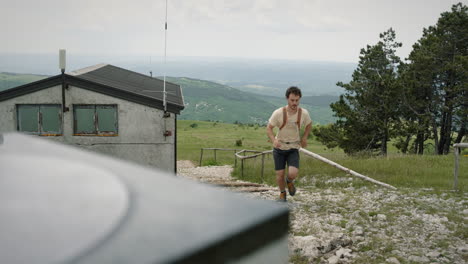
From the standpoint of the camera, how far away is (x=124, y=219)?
1.11 metres

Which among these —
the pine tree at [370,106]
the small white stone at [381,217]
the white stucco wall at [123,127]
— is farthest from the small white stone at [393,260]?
the pine tree at [370,106]

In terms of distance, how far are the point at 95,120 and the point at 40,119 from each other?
2.15m

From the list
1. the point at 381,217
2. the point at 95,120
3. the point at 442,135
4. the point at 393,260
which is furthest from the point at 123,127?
the point at 442,135

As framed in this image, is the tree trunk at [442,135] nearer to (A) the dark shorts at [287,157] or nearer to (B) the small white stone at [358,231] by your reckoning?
(B) the small white stone at [358,231]

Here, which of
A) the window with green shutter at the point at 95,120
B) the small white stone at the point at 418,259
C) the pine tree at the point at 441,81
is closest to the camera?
the small white stone at the point at 418,259

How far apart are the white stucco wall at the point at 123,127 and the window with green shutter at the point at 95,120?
0.56ft

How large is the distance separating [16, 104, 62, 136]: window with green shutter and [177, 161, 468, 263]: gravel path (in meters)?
10.3

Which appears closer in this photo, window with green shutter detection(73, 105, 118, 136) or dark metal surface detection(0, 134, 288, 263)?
dark metal surface detection(0, 134, 288, 263)

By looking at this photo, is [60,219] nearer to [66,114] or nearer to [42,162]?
[42,162]

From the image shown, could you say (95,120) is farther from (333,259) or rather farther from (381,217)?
(333,259)

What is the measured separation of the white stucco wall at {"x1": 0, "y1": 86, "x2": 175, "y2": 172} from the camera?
17.9 m

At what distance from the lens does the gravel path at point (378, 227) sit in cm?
644

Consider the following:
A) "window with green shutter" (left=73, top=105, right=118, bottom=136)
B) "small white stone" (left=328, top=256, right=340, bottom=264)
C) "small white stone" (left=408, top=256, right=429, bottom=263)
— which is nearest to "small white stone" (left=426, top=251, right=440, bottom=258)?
"small white stone" (left=408, top=256, right=429, bottom=263)

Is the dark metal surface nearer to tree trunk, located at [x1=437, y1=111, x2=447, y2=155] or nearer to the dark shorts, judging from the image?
the dark shorts
